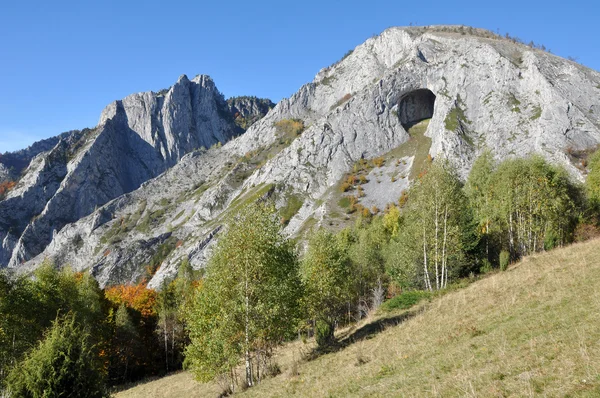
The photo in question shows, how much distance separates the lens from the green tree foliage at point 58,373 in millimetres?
14647

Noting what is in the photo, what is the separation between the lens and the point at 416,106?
17688cm

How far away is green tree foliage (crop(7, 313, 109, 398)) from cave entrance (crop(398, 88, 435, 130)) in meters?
175

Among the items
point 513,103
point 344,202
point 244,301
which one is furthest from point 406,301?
point 513,103

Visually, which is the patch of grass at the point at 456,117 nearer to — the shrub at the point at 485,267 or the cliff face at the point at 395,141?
the cliff face at the point at 395,141

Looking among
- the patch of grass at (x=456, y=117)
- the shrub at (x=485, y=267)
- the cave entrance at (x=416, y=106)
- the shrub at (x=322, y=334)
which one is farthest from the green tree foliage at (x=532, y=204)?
the cave entrance at (x=416, y=106)

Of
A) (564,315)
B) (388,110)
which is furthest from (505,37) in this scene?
(564,315)

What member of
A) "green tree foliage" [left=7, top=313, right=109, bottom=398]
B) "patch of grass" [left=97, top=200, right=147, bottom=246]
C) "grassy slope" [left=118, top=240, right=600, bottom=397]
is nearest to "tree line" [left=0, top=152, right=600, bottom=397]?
"green tree foliage" [left=7, top=313, right=109, bottom=398]

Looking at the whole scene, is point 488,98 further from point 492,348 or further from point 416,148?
point 492,348

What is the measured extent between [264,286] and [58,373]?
12.0 m

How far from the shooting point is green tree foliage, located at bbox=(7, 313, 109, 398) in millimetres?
14647

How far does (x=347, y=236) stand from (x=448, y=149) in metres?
68.9

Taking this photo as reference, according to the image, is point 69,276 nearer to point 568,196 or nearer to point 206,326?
point 206,326

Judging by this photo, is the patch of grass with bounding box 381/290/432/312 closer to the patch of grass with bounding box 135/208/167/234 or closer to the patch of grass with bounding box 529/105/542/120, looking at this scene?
the patch of grass with bounding box 529/105/542/120

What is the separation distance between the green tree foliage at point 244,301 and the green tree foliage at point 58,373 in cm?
811
